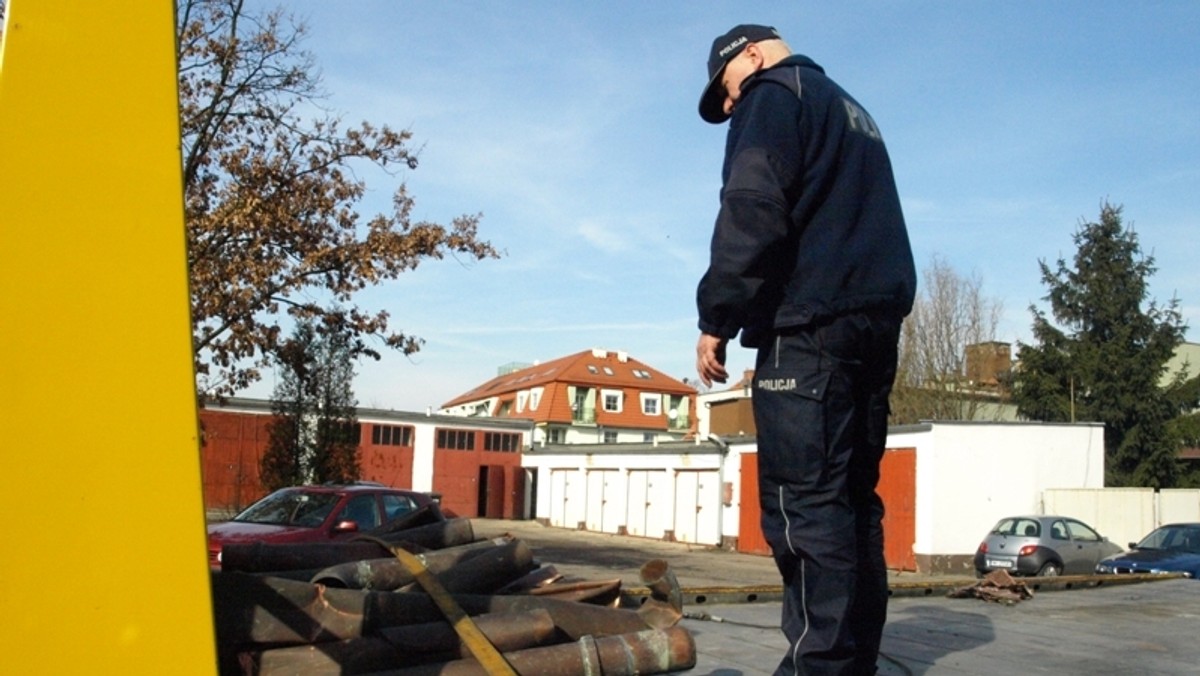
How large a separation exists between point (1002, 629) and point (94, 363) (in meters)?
4.47

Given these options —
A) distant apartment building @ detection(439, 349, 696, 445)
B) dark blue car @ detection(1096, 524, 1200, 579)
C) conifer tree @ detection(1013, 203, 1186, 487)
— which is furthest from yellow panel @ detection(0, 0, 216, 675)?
distant apartment building @ detection(439, 349, 696, 445)

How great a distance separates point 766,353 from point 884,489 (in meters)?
31.2

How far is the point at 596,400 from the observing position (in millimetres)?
76125

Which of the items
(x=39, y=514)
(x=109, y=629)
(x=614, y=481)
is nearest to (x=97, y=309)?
(x=39, y=514)

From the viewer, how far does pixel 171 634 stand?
1546 mm

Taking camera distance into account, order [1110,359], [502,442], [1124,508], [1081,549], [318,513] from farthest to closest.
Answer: [502,442] < [1110,359] < [1124,508] < [1081,549] < [318,513]

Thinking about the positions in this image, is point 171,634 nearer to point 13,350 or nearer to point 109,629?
point 109,629

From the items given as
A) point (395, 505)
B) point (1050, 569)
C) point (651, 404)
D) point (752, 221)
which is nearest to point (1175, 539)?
point (1050, 569)

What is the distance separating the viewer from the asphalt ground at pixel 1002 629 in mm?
3822

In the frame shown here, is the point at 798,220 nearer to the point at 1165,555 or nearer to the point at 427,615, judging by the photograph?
the point at 427,615

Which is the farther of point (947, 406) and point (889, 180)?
point (947, 406)

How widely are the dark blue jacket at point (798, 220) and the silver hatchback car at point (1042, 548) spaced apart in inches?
961

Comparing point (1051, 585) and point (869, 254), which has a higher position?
point (869, 254)

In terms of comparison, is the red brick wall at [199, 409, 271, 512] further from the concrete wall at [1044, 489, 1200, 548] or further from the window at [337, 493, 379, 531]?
the concrete wall at [1044, 489, 1200, 548]
